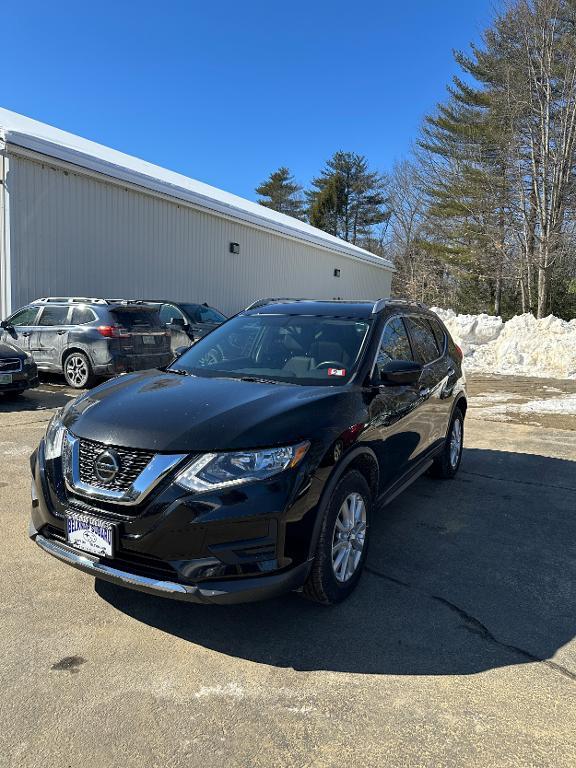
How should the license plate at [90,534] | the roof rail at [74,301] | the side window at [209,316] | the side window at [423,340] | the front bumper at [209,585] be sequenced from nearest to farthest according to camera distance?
the front bumper at [209,585], the license plate at [90,534], the side window at [423,340], the roof rail at [74,301], the side window at [209,316]

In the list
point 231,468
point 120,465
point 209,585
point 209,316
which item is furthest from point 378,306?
point 209,316

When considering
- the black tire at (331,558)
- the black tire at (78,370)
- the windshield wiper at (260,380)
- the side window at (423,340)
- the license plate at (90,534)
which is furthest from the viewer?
the black tire at (78,370)

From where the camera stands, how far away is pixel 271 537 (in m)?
2.74

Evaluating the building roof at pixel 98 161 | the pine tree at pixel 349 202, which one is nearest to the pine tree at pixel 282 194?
the pine tree at pixel 349 202

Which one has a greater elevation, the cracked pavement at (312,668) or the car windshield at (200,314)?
the car windshield at (200,314)

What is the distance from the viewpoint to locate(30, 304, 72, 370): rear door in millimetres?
11062

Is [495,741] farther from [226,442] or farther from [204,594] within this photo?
[226,442]

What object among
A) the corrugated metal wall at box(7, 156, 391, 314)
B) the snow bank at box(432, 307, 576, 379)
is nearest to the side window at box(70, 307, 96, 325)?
the corrugated metal wall at box(7, 156, 391, 314)

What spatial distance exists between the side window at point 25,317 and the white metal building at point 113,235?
1.79m

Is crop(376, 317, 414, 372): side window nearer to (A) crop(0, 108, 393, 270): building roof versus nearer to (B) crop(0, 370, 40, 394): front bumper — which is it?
(B) crop(0, 370, 40, 394): front bumper

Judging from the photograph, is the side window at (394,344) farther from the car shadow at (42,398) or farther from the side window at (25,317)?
the side window at (25,317)

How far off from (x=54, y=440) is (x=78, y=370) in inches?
321

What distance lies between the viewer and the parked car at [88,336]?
10.7 meters

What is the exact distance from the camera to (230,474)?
8.99ft
